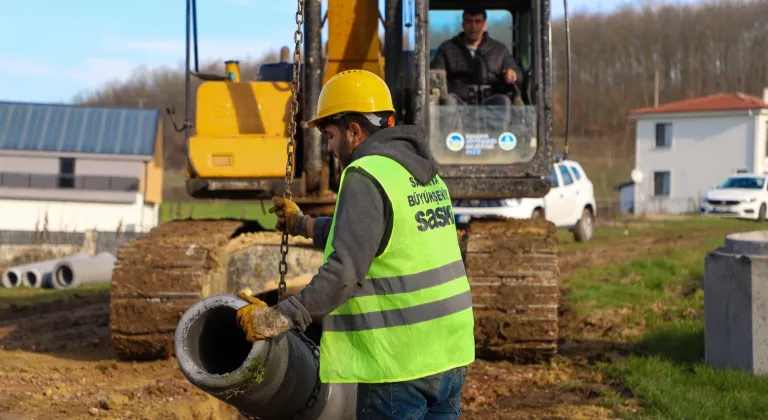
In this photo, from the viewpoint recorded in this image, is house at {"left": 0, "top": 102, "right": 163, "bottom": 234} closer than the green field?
No

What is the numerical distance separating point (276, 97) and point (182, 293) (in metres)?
2.03

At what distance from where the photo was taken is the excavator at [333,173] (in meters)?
7.95

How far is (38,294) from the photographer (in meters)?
16.0

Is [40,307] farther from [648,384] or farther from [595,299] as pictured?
[648,384]

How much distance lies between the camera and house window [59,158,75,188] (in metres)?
41.2

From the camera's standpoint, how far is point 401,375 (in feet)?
12.5

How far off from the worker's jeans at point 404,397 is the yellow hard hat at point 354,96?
1064 millimetres

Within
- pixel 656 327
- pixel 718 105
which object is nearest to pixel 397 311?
pixel 656 327

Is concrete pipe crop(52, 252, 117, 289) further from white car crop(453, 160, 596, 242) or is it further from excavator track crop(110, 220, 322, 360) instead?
excavator track crop(110, 220, 322, 360)

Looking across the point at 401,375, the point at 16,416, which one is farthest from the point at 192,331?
the point at 16,416

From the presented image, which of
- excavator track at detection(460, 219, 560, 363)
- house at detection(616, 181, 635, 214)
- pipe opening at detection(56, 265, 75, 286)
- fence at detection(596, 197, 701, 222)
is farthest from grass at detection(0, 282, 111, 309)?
house at detection(616, 181, 635, 214)

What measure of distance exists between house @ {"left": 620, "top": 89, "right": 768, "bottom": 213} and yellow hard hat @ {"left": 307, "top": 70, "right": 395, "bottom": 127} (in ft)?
165

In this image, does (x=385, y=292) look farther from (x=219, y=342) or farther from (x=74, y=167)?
(x=74, y=167)

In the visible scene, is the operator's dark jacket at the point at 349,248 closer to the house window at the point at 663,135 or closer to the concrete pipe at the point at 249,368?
the concrete pipe at the point at 249,368
